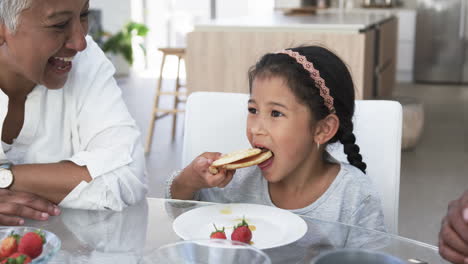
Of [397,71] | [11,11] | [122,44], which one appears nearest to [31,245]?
[11,11]

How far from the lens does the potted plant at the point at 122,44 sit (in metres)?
8.12

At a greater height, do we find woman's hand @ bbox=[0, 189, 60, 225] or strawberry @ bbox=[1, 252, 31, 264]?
strawberry @ bbox=[1, 252, 31, 264]

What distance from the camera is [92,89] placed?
5.44 feet

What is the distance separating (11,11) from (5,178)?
377mm

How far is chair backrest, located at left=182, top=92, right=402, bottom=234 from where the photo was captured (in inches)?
62.5

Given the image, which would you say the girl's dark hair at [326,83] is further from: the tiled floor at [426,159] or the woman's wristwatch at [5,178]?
the tiled floor at [426,159]

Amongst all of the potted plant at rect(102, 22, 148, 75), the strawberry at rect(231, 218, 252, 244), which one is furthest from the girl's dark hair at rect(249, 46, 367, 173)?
the potted plant at rect(102, 22, 148, 75)

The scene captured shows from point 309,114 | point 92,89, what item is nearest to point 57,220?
point 92,89

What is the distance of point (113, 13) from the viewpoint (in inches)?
340

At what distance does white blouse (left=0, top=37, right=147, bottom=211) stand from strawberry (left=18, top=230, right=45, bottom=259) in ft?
1.43

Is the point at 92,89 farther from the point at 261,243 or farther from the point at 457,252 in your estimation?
the point at 457,252

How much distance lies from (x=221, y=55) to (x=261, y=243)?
8.71 feet

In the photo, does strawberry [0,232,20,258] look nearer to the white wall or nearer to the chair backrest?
the chair backrest

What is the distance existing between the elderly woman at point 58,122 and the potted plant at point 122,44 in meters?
6.51
